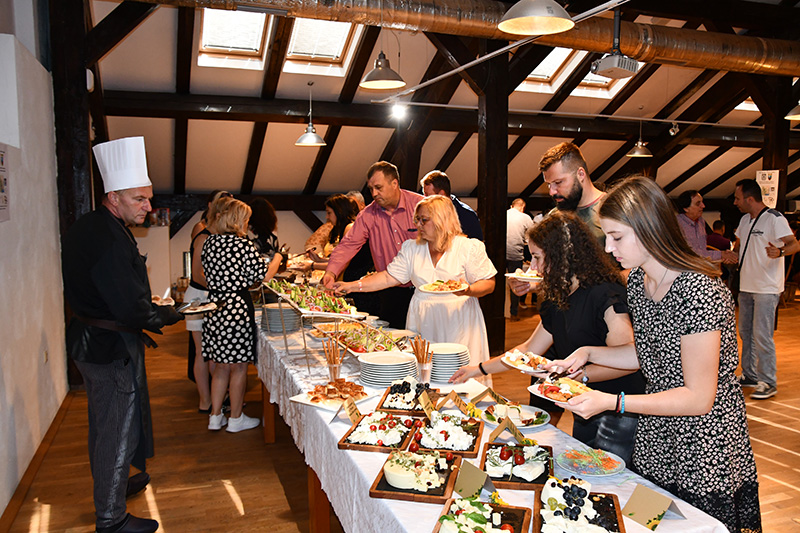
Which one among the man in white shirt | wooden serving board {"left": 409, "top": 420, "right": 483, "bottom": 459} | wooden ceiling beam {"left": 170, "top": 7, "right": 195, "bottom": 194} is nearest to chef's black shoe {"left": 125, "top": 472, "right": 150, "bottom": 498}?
wooden serving board {"left": 409, "top": 420, "right": 483, "bottom": 459}

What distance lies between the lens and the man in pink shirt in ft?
13.6

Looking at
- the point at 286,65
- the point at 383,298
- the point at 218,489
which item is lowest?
the point at 218,489

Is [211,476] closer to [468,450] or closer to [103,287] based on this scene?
[103,287]

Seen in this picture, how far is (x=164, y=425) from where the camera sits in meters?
4.44

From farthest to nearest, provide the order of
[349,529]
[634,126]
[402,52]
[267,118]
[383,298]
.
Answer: [634,126]
[267,118]
[402,52]
[383,298]
[349,529]

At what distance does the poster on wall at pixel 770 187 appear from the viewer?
7.14 m

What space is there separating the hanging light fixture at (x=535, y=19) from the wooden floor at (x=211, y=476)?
258 cm

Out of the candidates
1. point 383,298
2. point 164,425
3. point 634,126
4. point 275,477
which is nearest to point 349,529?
point 275,477

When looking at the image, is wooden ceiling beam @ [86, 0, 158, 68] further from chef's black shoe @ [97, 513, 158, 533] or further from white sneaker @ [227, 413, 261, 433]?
chef's black shoe @ [97, 513, 158, 533]

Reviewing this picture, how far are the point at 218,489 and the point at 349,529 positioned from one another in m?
1.77

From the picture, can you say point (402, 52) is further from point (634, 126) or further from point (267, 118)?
point (634, 126)

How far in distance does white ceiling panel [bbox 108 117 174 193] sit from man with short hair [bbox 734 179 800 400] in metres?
7.29

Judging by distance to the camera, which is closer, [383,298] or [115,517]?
[115,517]

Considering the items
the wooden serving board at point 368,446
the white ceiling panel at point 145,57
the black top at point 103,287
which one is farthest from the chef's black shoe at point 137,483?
the white ceiling panel at point 145,57
